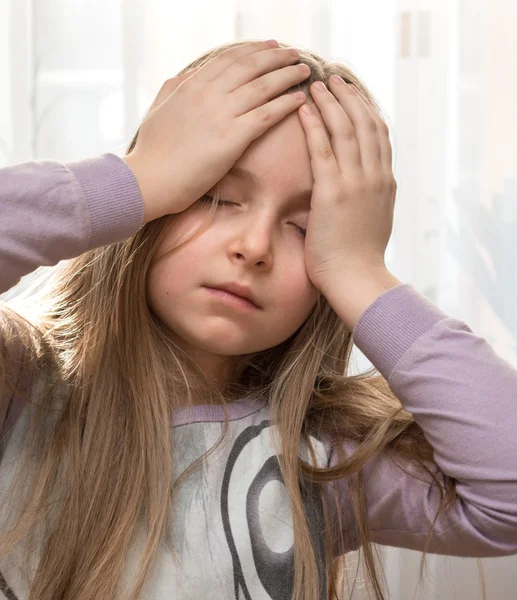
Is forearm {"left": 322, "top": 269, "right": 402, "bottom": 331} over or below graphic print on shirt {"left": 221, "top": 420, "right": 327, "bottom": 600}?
over

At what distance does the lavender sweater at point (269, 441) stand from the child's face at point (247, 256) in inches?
3.2

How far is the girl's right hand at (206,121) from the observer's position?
2.57 feet

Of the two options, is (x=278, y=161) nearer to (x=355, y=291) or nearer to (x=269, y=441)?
(x=355, y=291)

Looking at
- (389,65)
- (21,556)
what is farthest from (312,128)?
(389,65)

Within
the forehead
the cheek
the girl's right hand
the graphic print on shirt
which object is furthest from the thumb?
the graphic print on shirt

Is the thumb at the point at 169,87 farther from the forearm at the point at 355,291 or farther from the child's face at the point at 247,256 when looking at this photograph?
the forearm at the point at 355,291

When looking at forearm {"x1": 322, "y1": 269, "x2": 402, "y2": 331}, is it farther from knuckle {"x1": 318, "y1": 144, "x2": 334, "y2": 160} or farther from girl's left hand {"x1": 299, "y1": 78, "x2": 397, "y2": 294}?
knuckle {"x1": 318, "y1": 144, "x2": 334, "y2": 160}

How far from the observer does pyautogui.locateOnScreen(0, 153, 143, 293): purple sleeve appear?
0.71 meters

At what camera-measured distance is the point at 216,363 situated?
94 centimetres

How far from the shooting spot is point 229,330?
2.73 ft

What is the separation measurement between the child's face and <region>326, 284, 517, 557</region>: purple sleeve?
3.7 inches

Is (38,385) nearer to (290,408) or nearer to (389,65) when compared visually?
(290,408)

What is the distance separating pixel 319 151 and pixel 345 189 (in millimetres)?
46

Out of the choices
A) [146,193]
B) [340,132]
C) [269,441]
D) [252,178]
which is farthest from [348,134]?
[269,441]
